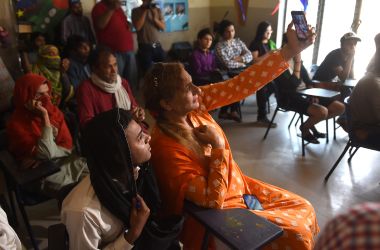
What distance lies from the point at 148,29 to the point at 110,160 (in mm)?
3877

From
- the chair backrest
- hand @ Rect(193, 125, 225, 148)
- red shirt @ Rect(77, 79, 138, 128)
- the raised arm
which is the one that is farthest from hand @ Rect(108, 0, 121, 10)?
hand @ Rect(193, 125, 225, 148)

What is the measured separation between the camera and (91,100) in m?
2.31

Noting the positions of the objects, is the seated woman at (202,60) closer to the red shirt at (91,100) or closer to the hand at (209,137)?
the red shirt at (91,100)

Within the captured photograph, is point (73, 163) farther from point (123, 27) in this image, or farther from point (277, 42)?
point (277, 42)

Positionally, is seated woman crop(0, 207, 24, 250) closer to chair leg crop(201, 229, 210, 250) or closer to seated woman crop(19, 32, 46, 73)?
chair leg crop(201, 229, 210, 250)

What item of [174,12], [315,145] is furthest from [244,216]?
[174,12]

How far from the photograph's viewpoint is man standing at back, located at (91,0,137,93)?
4.18m

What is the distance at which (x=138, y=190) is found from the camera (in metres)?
1.28

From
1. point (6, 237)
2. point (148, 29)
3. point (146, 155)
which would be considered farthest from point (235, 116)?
point (6, 237)

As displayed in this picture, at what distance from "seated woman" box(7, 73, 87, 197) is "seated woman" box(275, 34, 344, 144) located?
220 centimetres

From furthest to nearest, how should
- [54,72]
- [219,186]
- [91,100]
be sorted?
[54,72], [91,100], [219,186]

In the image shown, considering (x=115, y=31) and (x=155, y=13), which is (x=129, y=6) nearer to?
(x=155, y=13)

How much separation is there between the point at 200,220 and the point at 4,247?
66cm

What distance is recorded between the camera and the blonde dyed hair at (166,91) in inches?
56.7
